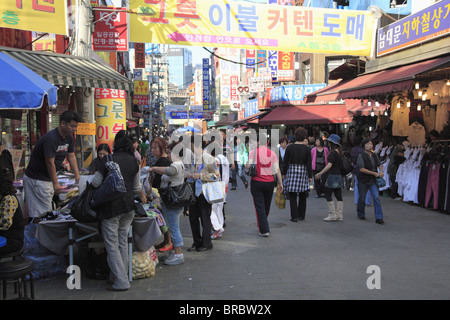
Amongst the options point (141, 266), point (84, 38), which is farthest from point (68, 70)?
point (141, 266)

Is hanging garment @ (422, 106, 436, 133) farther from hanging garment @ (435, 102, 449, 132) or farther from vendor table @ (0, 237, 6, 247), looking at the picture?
vendor table @ (0, 237, 6, 247)

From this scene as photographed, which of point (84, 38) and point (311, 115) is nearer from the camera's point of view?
point (84, 38)

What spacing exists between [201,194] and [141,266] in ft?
5.67

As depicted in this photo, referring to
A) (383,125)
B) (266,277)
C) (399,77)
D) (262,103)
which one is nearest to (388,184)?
(383,125)

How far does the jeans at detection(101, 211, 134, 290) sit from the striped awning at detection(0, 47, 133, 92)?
3.51 metres

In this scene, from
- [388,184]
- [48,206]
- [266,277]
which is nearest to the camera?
[266,277]

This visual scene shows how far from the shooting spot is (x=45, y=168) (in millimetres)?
5523

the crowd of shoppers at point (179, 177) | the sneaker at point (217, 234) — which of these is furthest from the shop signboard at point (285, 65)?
the sneaker at point (217, 234)

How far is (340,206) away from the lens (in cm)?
851

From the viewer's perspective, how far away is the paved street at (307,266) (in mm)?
4602

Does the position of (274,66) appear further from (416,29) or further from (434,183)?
(434,183)

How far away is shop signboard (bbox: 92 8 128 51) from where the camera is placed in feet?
32.6
